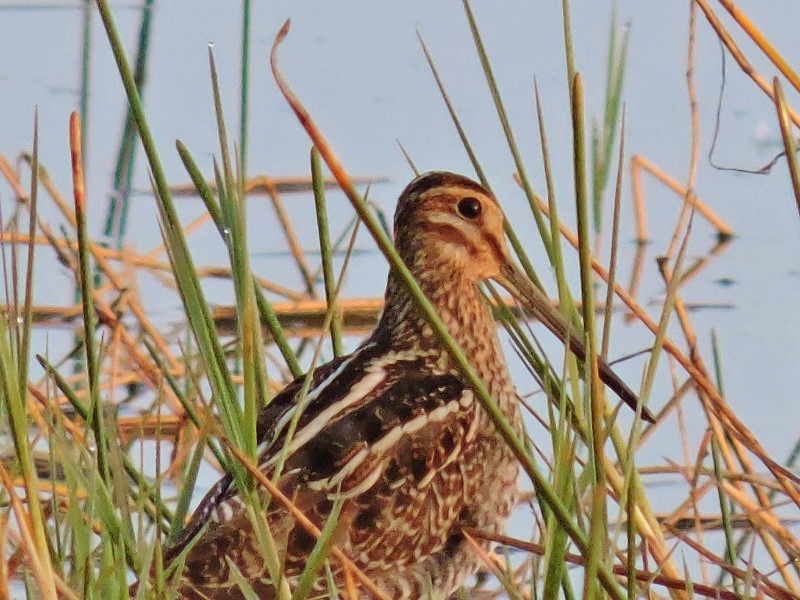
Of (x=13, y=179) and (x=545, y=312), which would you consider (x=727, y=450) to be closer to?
(x=545, y=312)

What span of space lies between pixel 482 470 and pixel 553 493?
97 centimetres

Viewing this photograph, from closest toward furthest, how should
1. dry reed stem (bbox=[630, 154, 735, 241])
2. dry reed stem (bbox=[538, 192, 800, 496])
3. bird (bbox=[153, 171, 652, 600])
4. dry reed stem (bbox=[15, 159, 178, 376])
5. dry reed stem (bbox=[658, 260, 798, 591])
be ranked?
bird (bbox=[153, 171, 652, 600]), dry reed stem (bbox=[538, 192, 800, 496]), dry reed stem (bbox=[658, 260, 798, 591]), dry reed stem (bbox=[15, 159, 178, 376]), dry reed stem (bbox=[630, 154, 735, 241])

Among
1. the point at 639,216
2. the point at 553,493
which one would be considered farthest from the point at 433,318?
the point at 639,216

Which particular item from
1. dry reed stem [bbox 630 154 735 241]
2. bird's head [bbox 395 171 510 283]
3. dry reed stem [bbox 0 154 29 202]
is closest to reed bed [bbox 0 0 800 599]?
bird's head [bbox 395 171 510 283]

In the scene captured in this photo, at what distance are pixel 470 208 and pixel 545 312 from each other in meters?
0.27

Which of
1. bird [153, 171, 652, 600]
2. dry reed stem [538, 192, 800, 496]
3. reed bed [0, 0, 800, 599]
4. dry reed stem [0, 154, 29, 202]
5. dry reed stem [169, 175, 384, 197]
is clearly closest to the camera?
reed bed [0, 0, 800, 599]

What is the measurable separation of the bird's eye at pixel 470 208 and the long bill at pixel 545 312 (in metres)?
0.11

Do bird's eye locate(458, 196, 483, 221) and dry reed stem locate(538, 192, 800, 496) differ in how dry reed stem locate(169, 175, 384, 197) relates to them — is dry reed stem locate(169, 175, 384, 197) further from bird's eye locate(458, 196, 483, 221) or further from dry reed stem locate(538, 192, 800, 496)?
dry reed stem locate(538, 192, 800, 496)

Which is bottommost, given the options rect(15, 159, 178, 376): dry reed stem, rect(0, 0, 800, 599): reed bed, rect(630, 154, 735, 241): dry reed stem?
rect(0, 0, 800, 599): reed bed

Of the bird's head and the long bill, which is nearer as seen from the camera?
the long bill

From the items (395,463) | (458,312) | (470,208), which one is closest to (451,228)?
(470,208)

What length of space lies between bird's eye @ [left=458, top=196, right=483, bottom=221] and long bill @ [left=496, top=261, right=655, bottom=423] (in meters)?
0.11

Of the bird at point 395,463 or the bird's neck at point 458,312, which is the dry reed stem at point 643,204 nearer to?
the bird's neck at point 458,312

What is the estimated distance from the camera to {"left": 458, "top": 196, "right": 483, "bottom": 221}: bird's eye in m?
3.05
